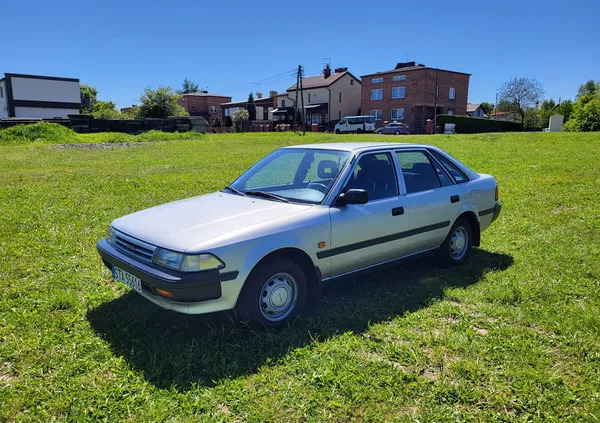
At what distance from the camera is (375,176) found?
4551 millimetres

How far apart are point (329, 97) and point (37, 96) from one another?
34978mm

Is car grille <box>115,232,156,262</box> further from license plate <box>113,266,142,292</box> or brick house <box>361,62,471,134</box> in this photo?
brick house <box>361,62,471,134</box>

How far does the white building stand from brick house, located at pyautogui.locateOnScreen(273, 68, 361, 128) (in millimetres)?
27767

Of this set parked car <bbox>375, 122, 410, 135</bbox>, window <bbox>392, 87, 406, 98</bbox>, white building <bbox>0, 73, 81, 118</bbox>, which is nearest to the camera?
parked car <bbox>375, 122, 410, 135</bbox>

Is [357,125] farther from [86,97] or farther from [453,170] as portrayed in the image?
[86,97]

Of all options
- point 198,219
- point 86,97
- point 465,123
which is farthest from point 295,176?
point 86,97

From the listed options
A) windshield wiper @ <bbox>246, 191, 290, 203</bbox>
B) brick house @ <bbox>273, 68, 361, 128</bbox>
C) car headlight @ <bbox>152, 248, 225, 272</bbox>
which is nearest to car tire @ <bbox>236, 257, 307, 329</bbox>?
car headlight @ <bbox>152, 248, 225, 272</bbox>

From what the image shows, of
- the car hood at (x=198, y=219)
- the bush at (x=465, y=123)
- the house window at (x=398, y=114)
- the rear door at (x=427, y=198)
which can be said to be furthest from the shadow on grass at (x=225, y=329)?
the house window at (x=398, y=114)

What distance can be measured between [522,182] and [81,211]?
9.83 meters

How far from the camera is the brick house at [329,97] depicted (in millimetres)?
59188

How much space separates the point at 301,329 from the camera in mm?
3709

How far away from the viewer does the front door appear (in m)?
4.02

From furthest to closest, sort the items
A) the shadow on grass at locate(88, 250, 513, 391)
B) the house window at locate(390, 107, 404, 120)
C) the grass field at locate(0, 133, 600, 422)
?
the house window at locate(390, 107, 404, 120)
the shadow on grass at locate(88, 250, 513, 391)
the grass field at locate(0, 133, 600, 422)

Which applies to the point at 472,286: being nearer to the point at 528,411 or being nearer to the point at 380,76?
the point at 528,411
